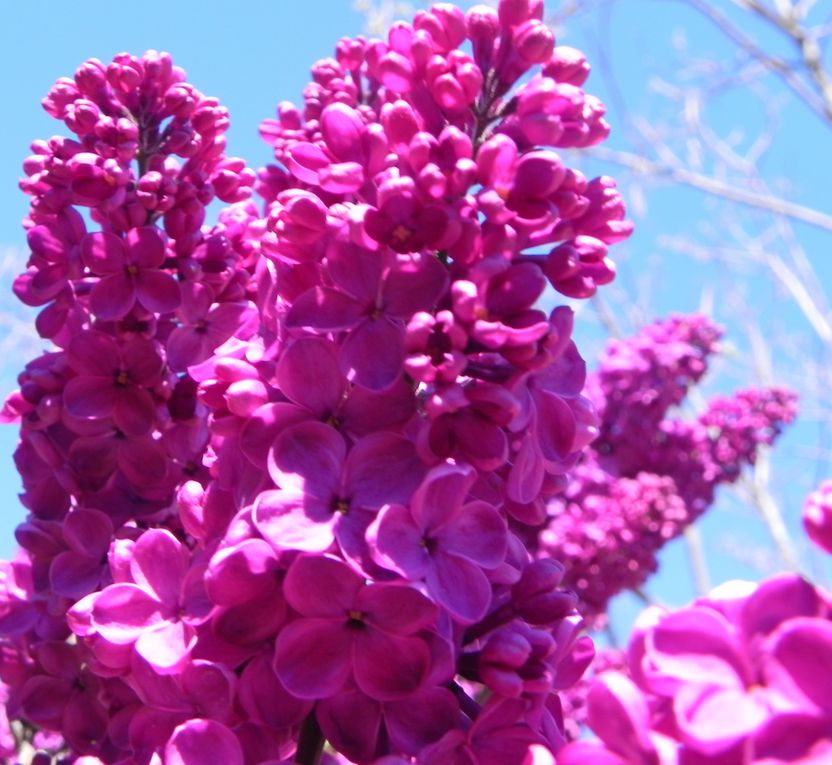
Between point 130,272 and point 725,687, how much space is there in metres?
1.07

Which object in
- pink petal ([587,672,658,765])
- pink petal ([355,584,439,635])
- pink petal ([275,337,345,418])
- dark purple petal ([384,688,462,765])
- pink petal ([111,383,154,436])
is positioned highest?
pink petal ([275,337,345,418])

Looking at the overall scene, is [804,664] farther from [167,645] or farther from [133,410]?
[133,410]

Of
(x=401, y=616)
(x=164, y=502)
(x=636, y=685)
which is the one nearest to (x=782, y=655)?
(x=636, y=685)

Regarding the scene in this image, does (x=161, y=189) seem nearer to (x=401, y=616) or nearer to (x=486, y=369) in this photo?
(x=486, y=369)

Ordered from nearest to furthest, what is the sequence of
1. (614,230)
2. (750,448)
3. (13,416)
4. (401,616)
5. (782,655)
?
(782,655) < (401,616) < (614,230) < (13,416) < (750,448)

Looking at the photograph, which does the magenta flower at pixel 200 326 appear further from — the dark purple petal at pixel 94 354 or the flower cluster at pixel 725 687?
the flower cluster at pixel 725 687

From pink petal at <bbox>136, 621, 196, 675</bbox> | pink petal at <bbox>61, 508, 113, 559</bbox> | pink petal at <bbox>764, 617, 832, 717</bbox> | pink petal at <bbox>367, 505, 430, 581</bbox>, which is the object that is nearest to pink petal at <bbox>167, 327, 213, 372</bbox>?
pink petal at <bbox>61, 508, 113, 559</bbox>

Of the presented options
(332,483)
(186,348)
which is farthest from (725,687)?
(186,348)

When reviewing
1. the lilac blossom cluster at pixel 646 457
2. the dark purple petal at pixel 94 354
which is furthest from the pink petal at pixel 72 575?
the lilac blossom cluster at pixel 646 457

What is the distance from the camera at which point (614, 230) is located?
3.94ft

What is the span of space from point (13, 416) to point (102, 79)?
1.62 ft

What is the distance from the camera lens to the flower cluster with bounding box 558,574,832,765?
0.69 metres

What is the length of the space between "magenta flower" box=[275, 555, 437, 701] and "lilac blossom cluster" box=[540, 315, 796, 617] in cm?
180

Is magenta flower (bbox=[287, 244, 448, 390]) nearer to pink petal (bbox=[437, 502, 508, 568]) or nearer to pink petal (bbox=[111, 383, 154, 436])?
pink petal (bbox=[437, 502, 508, 568])
